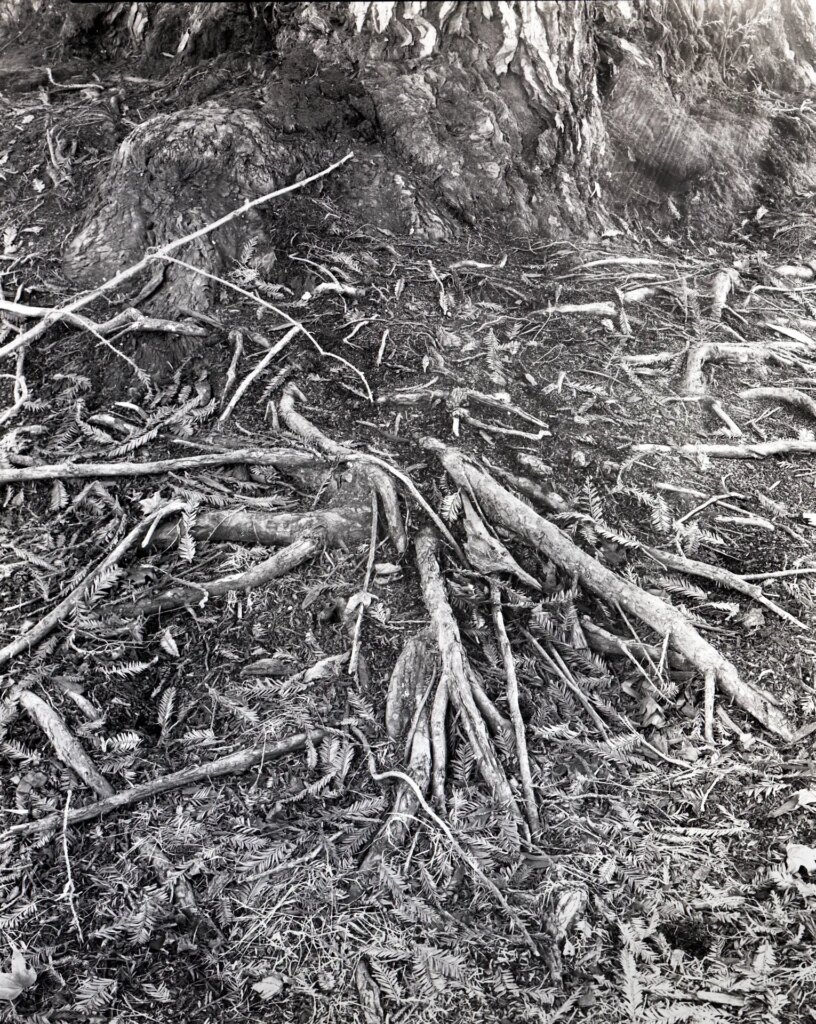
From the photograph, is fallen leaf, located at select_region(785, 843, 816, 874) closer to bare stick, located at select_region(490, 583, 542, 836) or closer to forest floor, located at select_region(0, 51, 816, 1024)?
forest floor, located at select_region(0, 51, 816, 1024)

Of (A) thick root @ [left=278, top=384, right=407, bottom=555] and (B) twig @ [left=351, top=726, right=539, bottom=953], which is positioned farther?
(A) thick root @ [left=278, top=384, right=407, bottom=555]

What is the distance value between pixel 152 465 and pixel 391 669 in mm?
1471

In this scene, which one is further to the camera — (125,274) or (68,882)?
(125,274)

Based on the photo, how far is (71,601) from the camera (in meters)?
3.17

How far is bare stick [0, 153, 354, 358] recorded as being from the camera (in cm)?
409

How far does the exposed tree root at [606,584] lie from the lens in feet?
9.91

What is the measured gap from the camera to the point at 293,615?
129 inches

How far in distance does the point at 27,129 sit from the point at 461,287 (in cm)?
323

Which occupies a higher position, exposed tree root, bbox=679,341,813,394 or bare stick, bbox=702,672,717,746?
exposed tree root, bbox=679,341,813,394

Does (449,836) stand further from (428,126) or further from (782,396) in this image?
(428,126)

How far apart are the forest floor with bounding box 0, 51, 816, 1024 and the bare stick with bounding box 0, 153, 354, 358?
0.09 meters

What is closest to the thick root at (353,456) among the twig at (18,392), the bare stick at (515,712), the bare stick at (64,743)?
the bare stick at (515,712)

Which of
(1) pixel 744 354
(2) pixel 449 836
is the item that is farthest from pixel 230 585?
(1) pixel 744 354

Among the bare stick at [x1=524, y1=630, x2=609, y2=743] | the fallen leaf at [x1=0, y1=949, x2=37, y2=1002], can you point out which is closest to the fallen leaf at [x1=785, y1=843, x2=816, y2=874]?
the bare stick at [x1=524, y1=630, x2=609, y2=743]
